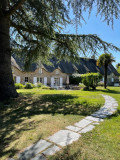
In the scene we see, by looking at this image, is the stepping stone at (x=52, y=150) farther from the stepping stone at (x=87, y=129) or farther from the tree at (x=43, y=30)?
the tree at (x=43, y=30)

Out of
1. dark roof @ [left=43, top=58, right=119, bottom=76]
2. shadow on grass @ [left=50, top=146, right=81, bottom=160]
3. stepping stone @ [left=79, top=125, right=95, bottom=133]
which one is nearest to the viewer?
shadow on grass @ [left=50, top=146, right=81, bottom=160]

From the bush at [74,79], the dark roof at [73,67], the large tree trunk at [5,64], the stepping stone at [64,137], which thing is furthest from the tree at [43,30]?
the bush at [74,79]

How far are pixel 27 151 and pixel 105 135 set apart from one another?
5.48ft

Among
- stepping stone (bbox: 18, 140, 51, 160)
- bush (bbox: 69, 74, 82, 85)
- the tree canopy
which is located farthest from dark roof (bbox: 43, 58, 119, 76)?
→ stepping stone (bbox: 18, 140, 51, 160)

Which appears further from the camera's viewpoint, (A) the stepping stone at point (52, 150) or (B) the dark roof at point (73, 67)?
(B) the dark roof at point (73, 67)

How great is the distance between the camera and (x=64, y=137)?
8.10 ft

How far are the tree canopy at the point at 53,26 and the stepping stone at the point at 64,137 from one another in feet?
13.8

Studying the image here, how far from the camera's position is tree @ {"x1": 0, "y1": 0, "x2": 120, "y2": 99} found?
4.46 metres

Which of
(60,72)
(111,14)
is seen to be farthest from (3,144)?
(60,72)

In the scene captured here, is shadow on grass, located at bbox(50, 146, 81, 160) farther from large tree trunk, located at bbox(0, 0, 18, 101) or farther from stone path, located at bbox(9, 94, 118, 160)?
large tree trunk, located at bbox(0, 0, 18, 101)

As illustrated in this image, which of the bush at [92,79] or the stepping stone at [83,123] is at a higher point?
the bush at [92,79]

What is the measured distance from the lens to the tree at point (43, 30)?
446 centimetres

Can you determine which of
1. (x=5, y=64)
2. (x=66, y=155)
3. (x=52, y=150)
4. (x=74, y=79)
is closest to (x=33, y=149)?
(x=52, y=150)

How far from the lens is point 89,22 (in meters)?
5.19
